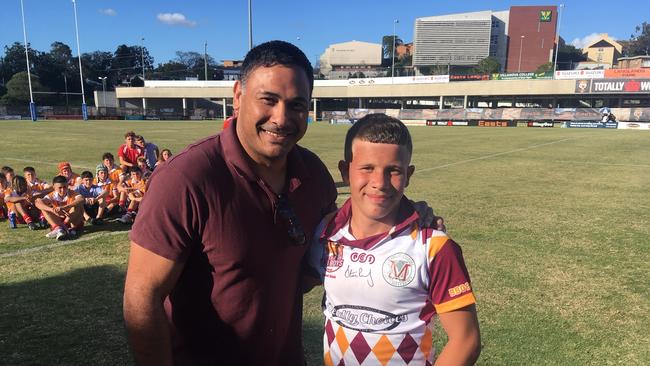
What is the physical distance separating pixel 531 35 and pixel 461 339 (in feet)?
482

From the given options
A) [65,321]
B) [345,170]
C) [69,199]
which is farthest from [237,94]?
[69,199]

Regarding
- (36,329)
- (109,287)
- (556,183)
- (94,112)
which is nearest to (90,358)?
(36,329)

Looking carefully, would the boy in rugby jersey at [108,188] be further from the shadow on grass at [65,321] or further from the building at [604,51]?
the building at [604,51]

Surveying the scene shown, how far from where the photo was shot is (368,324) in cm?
197

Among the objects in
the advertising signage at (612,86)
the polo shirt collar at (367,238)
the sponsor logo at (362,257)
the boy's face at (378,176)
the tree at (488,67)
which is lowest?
the sponsor logo at (362,257)

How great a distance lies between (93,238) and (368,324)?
21.2ft

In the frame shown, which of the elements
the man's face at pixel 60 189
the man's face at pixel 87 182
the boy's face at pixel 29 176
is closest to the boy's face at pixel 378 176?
the man's face at pixel 60 189

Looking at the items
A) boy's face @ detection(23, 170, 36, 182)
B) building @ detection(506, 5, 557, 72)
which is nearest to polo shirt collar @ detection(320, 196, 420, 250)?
boy's face @ detection(23, 170, 36, 182)

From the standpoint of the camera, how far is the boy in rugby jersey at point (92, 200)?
26.6 feet

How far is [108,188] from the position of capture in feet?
28.1

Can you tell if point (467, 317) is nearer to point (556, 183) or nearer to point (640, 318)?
point (640, 318)

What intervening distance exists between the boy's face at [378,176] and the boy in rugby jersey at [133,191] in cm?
700

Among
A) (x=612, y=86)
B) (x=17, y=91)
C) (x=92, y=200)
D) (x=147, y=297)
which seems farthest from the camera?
(x=17, y=91)

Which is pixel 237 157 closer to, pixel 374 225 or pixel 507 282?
pixel 374 225
